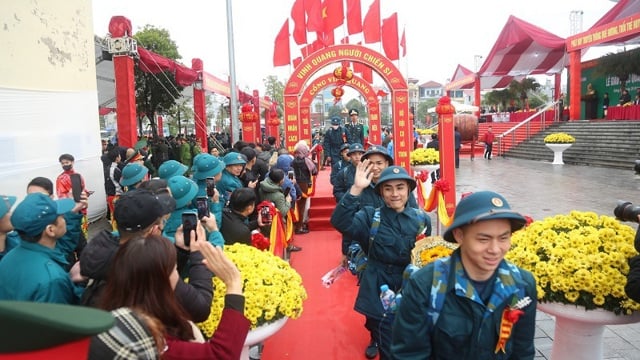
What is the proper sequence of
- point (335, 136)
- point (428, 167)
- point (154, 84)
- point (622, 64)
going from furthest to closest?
point (622, 64)
point (154, 84)
point (335, 136)
point (428, 167)

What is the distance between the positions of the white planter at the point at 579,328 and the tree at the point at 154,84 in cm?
1207

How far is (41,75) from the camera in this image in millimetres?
6676

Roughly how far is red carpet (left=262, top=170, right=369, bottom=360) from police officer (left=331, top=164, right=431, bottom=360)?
0.86 metres

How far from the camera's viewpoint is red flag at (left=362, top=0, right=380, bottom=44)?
12.3m

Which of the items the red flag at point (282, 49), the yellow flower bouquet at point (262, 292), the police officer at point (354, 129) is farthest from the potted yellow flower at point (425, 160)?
the yellow flower bouquet at point (262, 292)

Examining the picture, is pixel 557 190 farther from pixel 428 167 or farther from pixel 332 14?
pixel 332 14

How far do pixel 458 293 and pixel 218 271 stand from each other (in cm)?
86

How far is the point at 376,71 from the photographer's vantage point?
10.3 meters

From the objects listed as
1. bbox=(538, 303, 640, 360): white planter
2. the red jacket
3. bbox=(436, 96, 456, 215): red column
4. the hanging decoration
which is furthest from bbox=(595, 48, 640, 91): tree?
the red jacket

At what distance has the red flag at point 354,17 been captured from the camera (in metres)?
12.5

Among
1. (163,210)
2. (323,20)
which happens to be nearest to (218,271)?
(163,210)

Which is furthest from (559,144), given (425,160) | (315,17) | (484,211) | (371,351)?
(484,211)

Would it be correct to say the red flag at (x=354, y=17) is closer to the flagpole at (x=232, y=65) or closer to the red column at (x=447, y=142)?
the flagpole at (x=232, y=65)

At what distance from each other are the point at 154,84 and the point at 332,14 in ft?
20.4
